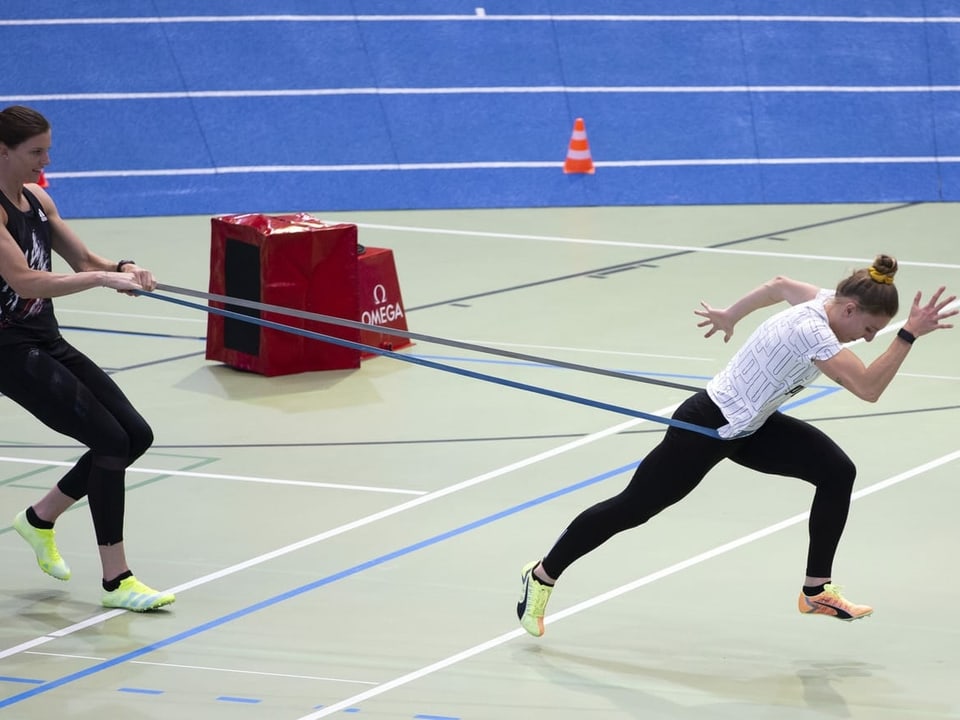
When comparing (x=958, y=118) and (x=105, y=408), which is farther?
(x=958, y=118)

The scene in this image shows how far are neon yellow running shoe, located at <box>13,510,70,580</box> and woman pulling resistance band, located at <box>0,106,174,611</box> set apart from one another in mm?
192

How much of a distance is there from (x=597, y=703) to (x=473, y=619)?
2.68ft

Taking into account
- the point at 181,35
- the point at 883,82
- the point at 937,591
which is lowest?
the point at 937,591

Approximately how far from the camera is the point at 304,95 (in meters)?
15.2

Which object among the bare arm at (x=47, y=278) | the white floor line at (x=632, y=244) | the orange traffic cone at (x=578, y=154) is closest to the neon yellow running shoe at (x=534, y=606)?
the bare arm at (x=47, y=278)

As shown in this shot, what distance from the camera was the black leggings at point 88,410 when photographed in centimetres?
584

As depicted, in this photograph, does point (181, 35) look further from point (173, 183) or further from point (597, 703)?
point (597, 703)

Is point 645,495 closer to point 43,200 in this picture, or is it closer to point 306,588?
point 306,588

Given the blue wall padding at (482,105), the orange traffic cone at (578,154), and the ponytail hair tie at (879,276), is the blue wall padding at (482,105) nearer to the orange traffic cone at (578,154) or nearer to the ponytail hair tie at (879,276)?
the orange traffic cone at (578,154)

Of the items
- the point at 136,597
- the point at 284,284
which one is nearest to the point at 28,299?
the point at 136,597

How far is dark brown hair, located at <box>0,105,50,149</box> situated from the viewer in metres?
5.65

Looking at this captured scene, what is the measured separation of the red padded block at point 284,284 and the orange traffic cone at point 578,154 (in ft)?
17.8

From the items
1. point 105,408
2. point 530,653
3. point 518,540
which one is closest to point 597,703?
point 530,653

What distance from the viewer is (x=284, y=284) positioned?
930 centimetres
